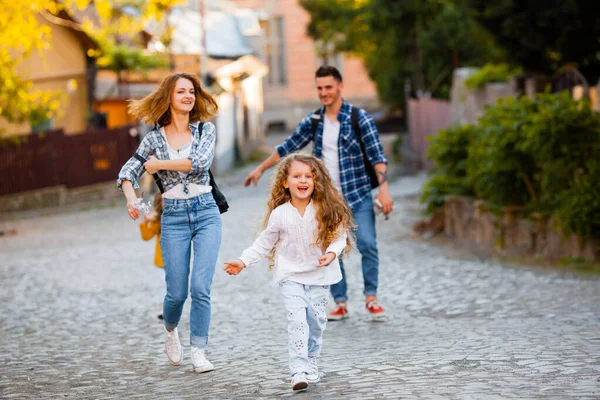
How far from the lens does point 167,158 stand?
6.62m

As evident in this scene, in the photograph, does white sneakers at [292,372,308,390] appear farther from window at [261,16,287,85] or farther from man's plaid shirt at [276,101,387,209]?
window at [261,16,287,85]

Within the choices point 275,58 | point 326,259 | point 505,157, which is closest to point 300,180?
point 326,259

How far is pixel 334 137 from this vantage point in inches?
316

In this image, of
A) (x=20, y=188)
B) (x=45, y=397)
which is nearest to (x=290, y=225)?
(x=45, y=397)

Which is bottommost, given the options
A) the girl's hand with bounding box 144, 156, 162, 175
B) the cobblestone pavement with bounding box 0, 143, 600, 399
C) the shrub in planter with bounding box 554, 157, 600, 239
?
the cobblestone pavement with bounding box 0, 143, 600, 399

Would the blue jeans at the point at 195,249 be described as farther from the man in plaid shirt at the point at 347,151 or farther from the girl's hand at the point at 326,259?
the man in plaid shirt at the point at 347,151

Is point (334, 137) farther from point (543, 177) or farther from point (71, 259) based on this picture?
point (71, 259)

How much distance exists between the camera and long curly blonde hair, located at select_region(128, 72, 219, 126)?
21.9ft

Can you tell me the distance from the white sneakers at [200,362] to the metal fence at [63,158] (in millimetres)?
16622

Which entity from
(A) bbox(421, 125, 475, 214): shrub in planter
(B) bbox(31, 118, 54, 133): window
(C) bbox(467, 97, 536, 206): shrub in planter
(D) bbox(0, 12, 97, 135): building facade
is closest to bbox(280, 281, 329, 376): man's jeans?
(C) bbox(467, 97, 536, 206): shrub in planter

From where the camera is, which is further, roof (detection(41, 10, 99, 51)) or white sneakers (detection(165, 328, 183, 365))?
roof (detection(41, 10, 99, 51))

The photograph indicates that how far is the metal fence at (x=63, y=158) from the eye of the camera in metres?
23.5

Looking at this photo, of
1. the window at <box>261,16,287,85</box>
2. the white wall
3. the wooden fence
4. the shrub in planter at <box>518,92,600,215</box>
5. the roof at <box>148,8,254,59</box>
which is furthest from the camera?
the window at <box>261,16,287,85</box>

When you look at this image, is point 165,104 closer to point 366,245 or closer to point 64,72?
point 366,245
